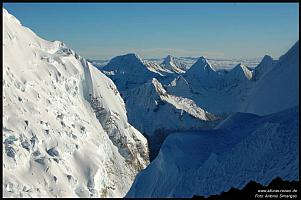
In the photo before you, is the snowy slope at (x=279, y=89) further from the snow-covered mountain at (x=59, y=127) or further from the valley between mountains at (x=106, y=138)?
the snow-covered mountain at (x=59, y=127)

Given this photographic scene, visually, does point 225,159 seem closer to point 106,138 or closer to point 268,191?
point 268,191

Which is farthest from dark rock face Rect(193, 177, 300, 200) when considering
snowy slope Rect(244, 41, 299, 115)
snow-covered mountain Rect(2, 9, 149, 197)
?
snow-covered mountain Rect(2, 9, 149, 197)

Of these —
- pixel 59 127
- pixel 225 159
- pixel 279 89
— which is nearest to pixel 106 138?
pixel 59 127

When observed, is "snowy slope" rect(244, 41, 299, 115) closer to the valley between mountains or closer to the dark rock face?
the valley between mountains

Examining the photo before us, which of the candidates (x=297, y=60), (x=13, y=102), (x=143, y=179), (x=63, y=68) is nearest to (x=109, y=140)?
(x=63, y=68)

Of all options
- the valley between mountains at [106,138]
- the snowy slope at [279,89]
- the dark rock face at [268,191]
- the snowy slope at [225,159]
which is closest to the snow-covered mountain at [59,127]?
the valley between mountains at [106,138]

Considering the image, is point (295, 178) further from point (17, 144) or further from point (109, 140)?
point (109, 140)
